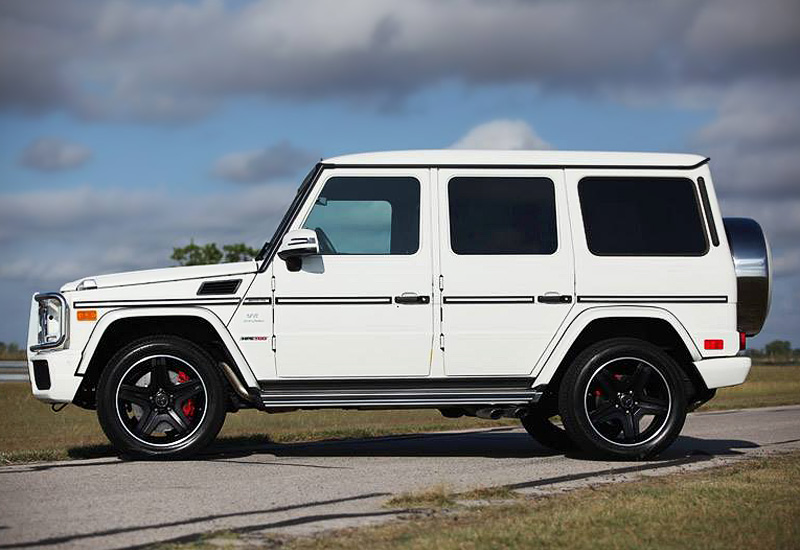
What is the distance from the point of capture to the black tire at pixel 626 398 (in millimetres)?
9180

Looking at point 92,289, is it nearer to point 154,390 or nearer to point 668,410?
point 154,390

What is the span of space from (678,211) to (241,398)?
397cm

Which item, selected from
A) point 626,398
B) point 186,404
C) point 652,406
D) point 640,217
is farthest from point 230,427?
point 640,217

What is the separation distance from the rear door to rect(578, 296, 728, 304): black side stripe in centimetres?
21

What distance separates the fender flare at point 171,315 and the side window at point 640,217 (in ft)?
9.96

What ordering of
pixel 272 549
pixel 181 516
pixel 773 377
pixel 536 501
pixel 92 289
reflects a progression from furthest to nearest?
pixel 773 377 → pixel 92 289 → pixel 536 501 → pixel 181 516 → pixel 272 549

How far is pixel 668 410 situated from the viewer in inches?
366

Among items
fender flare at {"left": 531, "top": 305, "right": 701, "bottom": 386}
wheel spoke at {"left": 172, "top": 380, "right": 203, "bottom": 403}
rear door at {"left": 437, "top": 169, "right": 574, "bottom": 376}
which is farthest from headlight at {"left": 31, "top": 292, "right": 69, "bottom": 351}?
fender flare at {"left": 531, "top": 305, "right": 701, "bottom": 386}

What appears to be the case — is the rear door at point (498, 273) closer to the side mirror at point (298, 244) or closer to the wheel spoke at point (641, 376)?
the wheel spoke at point (641, 376)

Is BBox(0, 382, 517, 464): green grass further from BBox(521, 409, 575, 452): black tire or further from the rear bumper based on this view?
the rear bumper

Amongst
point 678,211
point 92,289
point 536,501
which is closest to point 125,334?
point 92,289

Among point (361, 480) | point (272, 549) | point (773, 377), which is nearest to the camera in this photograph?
point (272, 549)

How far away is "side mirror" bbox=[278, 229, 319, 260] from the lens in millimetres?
8805

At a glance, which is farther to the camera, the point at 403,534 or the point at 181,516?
the point at 181,516
